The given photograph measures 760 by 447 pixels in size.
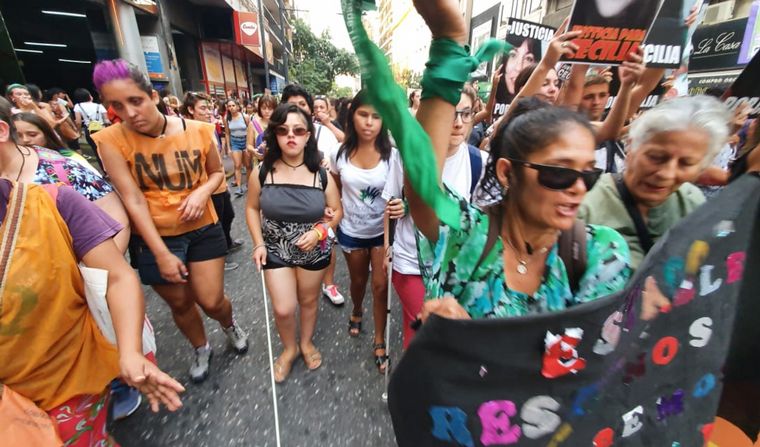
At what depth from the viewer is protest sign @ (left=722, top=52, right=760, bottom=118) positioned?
1.62 metres

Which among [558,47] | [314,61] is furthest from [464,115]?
[314,61]

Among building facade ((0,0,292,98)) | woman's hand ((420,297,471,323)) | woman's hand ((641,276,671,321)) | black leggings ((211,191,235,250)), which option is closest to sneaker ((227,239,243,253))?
black leggings ((211,191,235,250))

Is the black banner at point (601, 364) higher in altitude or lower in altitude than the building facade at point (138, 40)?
lower

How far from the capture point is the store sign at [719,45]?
1019 centimetres

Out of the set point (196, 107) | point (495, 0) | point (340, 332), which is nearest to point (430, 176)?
point (340, 332)

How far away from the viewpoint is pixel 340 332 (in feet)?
10.6

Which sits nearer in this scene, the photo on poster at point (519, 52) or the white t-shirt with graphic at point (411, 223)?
the white t-shirt with graphic at point (411, 223)

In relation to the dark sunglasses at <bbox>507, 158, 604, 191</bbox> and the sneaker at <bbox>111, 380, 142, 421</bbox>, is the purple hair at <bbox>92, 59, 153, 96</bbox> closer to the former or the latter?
the sneaker at <bbox>111, 380, 142, 421</bbox>

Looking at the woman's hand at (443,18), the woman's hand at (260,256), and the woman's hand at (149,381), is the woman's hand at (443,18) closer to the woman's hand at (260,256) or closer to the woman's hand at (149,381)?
the woman's hand at (149,381)

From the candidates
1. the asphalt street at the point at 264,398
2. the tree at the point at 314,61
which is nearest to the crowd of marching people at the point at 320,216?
the asphalt street at the point at 264,398

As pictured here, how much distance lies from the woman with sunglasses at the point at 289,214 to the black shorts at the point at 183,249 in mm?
266

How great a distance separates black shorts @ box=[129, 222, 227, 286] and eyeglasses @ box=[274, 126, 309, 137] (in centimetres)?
83

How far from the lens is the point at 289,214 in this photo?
2492mm

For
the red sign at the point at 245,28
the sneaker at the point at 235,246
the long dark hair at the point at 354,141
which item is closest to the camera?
the long dark hair at the point at 354,141
